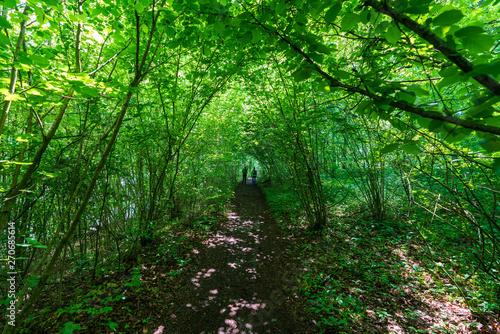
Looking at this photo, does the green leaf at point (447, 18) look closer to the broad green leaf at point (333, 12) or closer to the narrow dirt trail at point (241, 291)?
the broad green leaf at point (333, 12)

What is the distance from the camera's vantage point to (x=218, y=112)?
7477mm

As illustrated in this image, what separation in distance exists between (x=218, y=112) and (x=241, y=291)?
246 inches

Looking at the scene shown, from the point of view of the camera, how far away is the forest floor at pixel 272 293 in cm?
246

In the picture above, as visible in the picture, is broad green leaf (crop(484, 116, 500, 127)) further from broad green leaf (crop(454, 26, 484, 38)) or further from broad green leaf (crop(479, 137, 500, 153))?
broad green leaf (crop(454, 26, 484, 38))

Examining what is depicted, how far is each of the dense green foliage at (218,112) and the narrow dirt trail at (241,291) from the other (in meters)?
0.82

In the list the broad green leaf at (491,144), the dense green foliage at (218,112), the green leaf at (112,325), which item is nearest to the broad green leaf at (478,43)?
the dense green foliage at (218,112)

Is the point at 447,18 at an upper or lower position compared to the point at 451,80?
upper

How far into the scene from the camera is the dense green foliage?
0.89m

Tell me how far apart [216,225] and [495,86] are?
6489mm

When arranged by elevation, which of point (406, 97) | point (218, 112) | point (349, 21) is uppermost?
point (218, 112)

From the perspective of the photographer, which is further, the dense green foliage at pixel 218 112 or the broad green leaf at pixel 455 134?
the dense green foliage at pixel 218 112

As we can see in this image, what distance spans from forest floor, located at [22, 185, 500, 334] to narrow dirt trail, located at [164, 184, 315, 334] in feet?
0.05

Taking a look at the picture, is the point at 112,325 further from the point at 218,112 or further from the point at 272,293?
the point at 218,112

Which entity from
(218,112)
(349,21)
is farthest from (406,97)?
(218,112)
